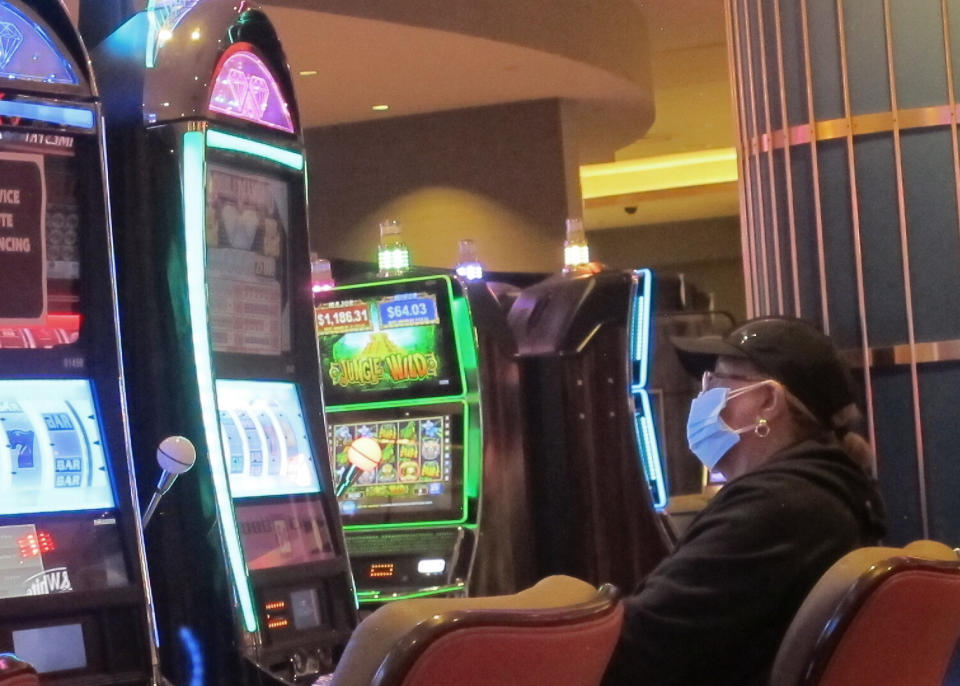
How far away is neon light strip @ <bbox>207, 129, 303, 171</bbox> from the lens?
2701 millimetres

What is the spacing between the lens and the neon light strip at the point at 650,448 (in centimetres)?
579

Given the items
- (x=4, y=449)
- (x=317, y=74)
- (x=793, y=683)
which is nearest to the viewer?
(x=793, y=683)

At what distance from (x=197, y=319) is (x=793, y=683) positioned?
1280mm

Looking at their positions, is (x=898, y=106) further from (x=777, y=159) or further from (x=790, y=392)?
(x=790, y=392)

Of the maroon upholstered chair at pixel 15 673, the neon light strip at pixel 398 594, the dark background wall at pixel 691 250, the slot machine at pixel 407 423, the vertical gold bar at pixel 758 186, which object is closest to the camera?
the maroon upholstered chair at pixel 15 673

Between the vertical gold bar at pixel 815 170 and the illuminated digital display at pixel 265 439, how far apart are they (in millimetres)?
1482

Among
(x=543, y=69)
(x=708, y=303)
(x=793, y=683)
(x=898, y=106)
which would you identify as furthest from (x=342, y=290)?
(x=708, y=303)

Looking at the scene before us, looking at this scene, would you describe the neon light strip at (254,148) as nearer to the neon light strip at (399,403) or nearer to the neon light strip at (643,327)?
the neon light strip at (399,403)

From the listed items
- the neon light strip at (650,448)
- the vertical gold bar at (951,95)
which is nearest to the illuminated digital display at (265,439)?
the vertical gold bar at (951,95)

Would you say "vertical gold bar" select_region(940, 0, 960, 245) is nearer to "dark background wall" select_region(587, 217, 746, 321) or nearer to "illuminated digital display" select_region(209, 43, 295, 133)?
"illuminated digital display" select_region(209, 43, 295, 133)

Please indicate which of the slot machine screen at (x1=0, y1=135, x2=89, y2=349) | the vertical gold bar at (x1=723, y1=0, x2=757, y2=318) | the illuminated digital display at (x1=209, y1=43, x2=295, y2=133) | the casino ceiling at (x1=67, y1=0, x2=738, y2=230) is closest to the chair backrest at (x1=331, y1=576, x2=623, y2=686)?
the slot machine screen at (x1=0, y1=135, x2=89, y2=349)

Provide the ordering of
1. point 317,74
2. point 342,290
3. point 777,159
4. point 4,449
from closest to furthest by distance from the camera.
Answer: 1. point 4,449
2. point 777,159
3. point 342,290
4. point 317,74

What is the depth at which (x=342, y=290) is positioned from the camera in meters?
5.02

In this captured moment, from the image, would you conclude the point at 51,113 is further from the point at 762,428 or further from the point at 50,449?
the point at 762,428
